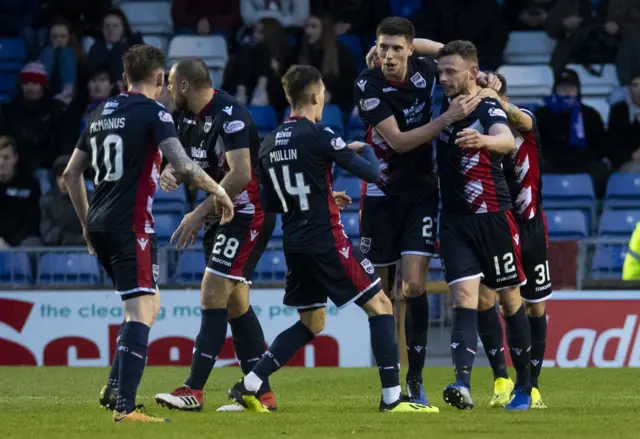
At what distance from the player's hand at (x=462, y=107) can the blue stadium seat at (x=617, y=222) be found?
7122mm

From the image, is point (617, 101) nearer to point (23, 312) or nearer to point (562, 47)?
point (562, 47)

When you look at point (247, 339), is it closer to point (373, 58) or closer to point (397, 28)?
point (373, 58)

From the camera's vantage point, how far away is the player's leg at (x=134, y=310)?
8.16 metres

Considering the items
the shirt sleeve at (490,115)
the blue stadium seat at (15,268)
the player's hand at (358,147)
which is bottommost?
the blue stadium seat at (15,268)

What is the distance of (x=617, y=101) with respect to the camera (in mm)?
17469

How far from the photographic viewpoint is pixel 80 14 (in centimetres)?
1980

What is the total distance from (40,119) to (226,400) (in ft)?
27.0

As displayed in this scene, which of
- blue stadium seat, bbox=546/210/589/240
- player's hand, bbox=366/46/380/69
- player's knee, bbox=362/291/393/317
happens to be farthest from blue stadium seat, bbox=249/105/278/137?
player's knee, bbox=362/291/393/317

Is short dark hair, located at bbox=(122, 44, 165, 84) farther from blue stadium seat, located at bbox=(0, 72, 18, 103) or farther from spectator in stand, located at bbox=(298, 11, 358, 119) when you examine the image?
blue stadium seat, located at bbox=(0, 72, 18, 103)

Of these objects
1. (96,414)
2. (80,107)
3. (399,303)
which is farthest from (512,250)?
(80,107)

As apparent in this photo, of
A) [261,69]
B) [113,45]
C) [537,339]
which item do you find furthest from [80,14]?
[537,339]

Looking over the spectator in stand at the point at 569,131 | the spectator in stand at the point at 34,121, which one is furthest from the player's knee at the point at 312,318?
the spectator in stand at the point at 34,121

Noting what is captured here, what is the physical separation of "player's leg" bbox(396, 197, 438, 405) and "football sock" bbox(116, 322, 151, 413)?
6.87ft

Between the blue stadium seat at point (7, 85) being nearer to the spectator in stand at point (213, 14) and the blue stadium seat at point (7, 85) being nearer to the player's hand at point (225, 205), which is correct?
the spectator in stand at point (213, 14)
